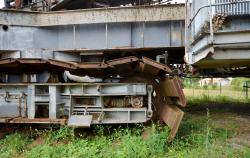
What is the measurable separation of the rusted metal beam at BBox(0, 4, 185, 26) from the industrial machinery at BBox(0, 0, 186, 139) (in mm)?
24

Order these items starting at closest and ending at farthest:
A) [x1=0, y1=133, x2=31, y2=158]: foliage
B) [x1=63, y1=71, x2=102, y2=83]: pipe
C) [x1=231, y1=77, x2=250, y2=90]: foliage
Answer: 1. [x1=0, y1=133, x2=31, y2=158]: foliage
2. [x1=63, y1=71, x2=102, y2=83]: pipe
3. [x1=231, y1=77, x2=250, y2=90]: foliage

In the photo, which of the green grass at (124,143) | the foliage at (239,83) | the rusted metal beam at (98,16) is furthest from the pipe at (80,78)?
the foliage at (239,83)

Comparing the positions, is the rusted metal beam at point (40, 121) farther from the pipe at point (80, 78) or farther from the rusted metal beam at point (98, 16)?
the rusted metal beam at point (98, 16)

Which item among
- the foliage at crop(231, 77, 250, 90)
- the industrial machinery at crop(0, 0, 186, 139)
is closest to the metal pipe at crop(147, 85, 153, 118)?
the industrial machinery at crop(0, 0, 186, 139)

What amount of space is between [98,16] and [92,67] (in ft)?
8.93

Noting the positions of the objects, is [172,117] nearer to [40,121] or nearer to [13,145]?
[40,121]

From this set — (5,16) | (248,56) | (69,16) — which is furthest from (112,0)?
(248,56)

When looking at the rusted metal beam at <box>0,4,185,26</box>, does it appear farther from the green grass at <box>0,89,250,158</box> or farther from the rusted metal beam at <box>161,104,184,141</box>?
the green grass at <box>0,89,250,158</box>

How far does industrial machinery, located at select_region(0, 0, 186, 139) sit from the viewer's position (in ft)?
22.4

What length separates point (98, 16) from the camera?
30.1 ft

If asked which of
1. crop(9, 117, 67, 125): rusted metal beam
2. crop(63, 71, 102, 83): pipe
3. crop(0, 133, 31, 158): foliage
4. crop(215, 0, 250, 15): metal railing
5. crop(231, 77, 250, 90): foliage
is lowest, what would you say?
crop(231, 77, 250, 90): foliage

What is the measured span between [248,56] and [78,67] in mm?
3097

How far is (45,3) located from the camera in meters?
11.9

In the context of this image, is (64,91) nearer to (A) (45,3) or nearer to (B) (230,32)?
(B) (230,32)
